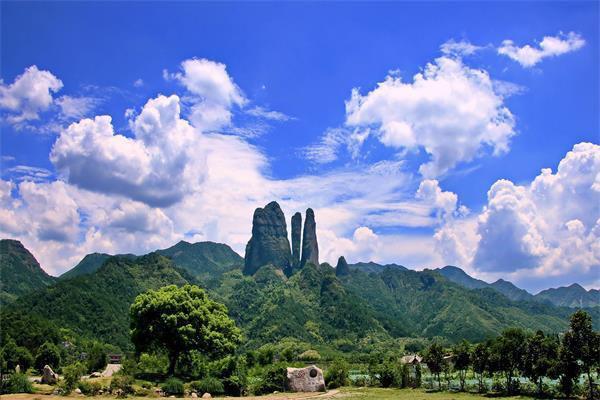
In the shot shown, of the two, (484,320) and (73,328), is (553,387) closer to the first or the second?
(73,328)

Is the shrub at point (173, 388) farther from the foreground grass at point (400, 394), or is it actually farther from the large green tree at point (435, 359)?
the large green tree at point (435, 359)

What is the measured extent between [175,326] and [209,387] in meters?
6.38

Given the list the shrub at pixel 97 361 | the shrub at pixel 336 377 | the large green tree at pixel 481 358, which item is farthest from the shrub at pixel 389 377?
the shrub at pixel 97 361

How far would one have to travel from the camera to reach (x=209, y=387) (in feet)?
117

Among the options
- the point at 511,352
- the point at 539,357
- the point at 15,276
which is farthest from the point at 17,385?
the point at 15,276

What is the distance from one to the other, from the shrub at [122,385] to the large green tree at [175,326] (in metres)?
6.23

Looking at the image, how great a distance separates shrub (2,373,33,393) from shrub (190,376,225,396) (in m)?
10.7

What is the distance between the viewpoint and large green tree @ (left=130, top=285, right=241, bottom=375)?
40219 millimetres

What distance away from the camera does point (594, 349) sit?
99.9ft

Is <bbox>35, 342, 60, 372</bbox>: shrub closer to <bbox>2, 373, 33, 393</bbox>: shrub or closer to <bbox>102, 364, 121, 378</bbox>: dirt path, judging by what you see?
<bbox>102, 364, 121, 378</bbox>: dirt path

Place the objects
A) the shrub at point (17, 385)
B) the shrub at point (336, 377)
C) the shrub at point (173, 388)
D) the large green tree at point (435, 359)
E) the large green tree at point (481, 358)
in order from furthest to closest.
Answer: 1. the shrub at point (336, 377)
2. the large green tree at point (435, 359)
3. the large green tree at point (481, 358)
4. the shrub at point (173, 388)
5. the shrub at point (17, 385)

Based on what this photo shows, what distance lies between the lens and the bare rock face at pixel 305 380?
1523 inches

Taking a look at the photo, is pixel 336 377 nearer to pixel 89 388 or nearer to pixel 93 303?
pixel 89 388

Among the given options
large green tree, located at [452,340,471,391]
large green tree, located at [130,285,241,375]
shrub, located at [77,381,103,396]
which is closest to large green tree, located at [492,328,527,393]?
large green tree, located at [452,340,471,391]
